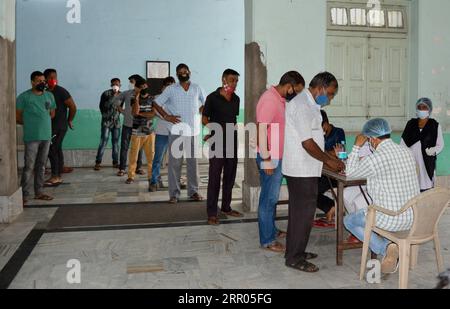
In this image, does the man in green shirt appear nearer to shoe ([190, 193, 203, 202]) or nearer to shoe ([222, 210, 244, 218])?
shoe ([190, 193, 203, 202])

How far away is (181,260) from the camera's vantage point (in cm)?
425

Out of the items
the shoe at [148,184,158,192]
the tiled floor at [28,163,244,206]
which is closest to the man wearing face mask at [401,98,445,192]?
the tiled floor at [28,163,244,206]

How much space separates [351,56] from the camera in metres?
6.69

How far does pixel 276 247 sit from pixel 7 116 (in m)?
3.31

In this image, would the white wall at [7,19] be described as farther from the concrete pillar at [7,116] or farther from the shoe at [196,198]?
the shoe at [196,198]

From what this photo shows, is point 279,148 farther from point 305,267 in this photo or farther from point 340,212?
point 305,267

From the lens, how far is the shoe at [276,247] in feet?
14.6

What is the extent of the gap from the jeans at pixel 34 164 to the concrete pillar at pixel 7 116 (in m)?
0.70

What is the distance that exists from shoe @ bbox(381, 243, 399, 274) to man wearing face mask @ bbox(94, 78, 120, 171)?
6316 millimetres

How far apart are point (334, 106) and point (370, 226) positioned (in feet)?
10.8

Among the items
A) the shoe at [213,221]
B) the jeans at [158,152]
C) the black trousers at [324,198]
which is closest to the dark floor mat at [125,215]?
the shoe at [213,221]

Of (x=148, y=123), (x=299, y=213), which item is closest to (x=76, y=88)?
(x=148, y=123)

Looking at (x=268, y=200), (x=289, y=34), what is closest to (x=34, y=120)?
(x=289, y=34)

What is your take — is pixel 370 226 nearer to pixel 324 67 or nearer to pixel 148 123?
pixel 324 67
